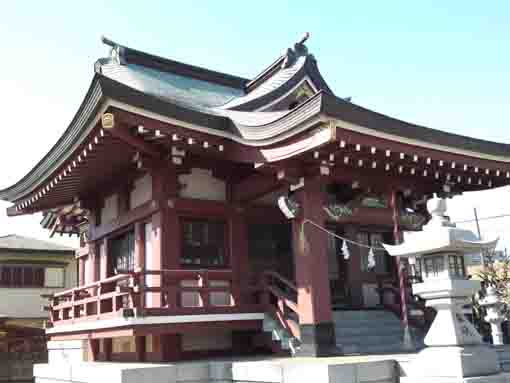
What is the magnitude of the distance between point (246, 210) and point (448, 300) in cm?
531

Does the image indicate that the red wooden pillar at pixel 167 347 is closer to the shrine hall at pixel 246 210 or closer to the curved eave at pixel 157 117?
the shrine hall at pixel 246 210

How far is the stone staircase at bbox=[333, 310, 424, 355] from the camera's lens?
9.83m

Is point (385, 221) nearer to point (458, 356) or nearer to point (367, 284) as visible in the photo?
point (367, 284)

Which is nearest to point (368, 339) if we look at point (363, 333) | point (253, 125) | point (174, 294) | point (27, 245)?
point (363, 333)

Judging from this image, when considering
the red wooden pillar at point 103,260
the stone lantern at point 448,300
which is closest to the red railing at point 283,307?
the stone lantern at point 448,300

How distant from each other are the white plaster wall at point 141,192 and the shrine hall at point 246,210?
54mm

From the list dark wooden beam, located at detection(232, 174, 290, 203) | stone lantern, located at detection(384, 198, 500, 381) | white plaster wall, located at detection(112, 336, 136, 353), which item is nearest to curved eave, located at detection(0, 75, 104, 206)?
dark wooden beam, located at detection(232, 174, 290, 203)

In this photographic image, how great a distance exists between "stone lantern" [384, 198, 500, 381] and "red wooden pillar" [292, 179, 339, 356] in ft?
6.91

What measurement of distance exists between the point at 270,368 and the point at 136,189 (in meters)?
5.87

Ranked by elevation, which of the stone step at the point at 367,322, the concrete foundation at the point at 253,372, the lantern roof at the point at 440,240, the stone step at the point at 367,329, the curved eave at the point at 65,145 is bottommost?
the concrete foundation at the point at 253,372

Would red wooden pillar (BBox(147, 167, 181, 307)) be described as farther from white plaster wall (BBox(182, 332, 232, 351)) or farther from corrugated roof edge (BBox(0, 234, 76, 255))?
corrugated roof edge (BBox(0, 234, 76, 255))

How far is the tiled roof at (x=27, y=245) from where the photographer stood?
29825mm

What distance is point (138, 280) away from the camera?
370 inches

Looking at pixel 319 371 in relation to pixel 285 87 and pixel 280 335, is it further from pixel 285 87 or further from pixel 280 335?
pixel 285 87
